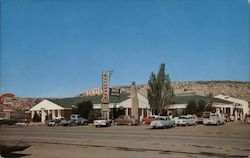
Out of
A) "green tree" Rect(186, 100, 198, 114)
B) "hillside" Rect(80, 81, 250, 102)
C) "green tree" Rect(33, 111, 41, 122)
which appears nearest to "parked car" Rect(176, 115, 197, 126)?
"green tree" Rect(186, 100, 198, 114)

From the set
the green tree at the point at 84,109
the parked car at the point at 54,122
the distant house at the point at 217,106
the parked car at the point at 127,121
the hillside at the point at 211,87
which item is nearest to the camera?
the parked car at the point at 127,121

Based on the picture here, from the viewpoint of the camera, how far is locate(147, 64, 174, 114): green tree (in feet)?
217

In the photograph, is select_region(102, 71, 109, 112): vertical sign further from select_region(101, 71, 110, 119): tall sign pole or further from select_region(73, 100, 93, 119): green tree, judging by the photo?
select_region(73, 100, 93, 119): green tree

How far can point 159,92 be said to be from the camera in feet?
218

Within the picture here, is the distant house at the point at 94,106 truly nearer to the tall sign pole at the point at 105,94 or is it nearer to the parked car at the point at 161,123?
the tall sign pole at the point at 105,94

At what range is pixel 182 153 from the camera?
17.6 meters

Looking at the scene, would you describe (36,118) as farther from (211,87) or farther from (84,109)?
(211,87)

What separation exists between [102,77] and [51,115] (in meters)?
20.2

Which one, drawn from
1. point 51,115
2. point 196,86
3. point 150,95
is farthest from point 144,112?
point 196,86

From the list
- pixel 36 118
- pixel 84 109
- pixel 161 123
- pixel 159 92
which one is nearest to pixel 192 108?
pixel 159 92

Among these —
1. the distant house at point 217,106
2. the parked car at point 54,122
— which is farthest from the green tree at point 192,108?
the parked car at point 54,122

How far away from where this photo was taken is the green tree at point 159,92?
6600cm

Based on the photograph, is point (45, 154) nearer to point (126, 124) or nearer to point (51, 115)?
point (126, 124)

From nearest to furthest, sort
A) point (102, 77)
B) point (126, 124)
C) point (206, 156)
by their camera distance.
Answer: point (206, 156) → point (126, 124) → point (102, 77)
